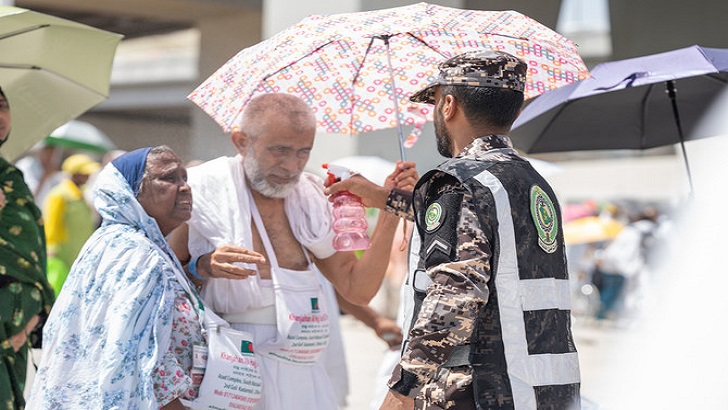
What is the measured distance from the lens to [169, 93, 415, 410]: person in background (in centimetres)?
382

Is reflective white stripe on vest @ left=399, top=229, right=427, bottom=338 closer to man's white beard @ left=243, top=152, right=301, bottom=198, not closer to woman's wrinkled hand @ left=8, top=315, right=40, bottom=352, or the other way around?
man's white beard @ left=243, top=152, right=301, bottom=198

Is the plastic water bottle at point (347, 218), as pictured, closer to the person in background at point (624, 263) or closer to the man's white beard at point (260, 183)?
the man's white beard at point (260, 183)

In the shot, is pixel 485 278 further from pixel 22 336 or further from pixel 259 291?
pixel 22 336

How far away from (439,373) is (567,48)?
1.47m

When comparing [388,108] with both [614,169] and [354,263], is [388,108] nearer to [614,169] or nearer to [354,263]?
[354,263]

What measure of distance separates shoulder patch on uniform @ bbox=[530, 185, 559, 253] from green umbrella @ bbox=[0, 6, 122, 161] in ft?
9.17

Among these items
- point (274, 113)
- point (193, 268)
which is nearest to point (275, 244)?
point (193, 268)

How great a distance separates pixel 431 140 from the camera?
273 inches

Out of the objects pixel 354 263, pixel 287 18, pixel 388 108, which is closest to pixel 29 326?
pixel 354 263

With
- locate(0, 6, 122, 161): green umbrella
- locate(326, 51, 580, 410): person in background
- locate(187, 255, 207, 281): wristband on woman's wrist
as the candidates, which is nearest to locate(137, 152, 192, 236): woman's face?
locate(187, 255, 207, 281): wristband on woman's wrist

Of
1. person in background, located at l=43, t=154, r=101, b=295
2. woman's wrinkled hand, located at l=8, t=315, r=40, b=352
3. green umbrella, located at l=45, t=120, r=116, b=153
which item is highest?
woman's wrinkled hand, located at l=8, t=315, r=40, b=352

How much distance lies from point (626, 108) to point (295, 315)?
238cm

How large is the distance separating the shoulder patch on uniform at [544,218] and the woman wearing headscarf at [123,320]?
1.30 meters

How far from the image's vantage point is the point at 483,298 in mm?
2643
